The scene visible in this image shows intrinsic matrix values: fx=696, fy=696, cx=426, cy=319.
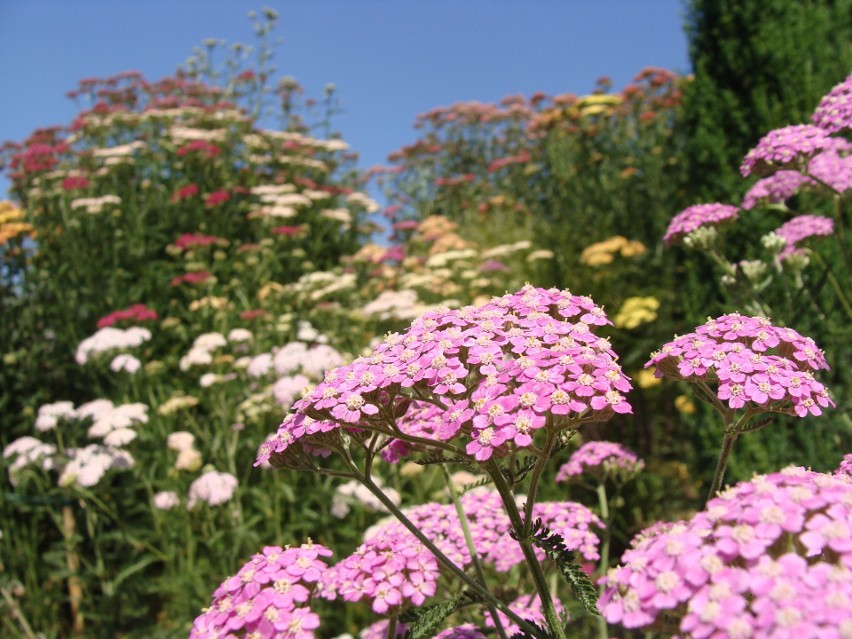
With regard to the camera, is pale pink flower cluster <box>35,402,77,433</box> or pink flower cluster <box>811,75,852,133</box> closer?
pink flower cluster <box>811,75,852,133</box>

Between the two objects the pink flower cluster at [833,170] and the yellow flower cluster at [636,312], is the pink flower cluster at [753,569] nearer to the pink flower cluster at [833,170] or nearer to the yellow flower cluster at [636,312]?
the pink flower cluster at [833,170]

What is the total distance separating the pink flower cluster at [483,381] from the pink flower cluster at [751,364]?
0.17 metres

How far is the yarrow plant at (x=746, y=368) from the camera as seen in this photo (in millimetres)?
1282

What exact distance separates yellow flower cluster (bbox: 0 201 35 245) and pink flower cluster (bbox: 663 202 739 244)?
16.8ft

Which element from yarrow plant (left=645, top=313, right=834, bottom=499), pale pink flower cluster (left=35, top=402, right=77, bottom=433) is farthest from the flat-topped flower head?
pale pink flower cluster (left=35, top=402, right=77, bottom=433)

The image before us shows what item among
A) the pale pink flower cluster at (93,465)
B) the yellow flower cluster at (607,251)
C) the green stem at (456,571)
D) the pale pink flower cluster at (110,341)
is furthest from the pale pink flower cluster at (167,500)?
the yellow flower cluster at (607,251)

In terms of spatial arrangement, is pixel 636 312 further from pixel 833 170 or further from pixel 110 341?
pixel 110 341

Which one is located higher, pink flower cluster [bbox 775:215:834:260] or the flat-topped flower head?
the flat-topped flower head

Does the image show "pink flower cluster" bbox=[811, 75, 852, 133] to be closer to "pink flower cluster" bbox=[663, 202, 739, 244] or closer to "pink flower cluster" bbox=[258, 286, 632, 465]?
"pink flower cluster" bbox=[663, 202, 739, 244]

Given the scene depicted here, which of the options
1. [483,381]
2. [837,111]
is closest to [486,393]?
[483,381]

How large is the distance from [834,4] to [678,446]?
3.75 m

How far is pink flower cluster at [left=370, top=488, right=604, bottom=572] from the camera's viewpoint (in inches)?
69.1

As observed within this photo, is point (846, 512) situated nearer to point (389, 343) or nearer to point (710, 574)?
point (710, 574)

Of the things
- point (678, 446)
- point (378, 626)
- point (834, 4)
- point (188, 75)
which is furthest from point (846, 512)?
point (188, 75)
